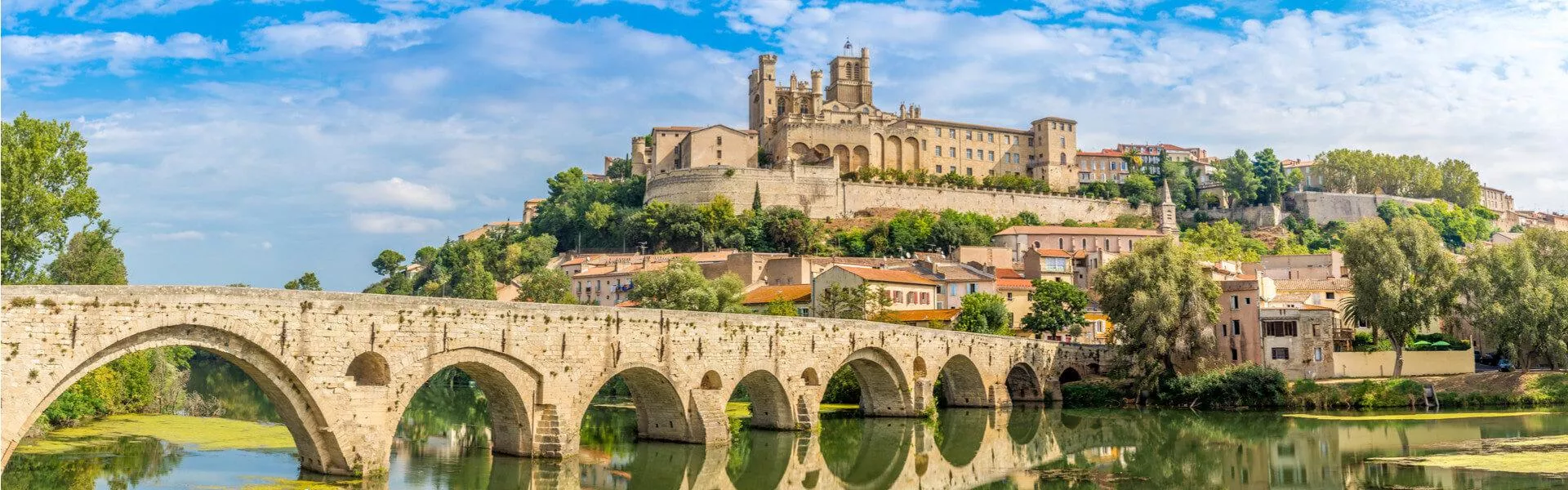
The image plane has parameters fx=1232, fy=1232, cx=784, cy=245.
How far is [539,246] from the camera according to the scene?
Result: 100 m

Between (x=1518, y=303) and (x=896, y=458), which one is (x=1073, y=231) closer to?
(x=1518, y=303)

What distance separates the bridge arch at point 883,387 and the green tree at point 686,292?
37.3 ft

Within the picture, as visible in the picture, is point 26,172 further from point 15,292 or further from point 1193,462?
point 1193,462

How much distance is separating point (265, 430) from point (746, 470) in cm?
1619

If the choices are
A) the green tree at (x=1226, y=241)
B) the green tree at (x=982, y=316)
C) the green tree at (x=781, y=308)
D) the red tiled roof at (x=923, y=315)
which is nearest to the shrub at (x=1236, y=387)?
the green tree at (x=982, y=316)

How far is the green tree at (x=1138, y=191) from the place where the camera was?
11538cm

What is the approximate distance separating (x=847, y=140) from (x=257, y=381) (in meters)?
88.9

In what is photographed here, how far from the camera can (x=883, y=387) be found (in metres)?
47.3

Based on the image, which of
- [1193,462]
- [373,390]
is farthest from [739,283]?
[373,390]

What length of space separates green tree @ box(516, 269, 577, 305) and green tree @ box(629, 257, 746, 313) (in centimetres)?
1431

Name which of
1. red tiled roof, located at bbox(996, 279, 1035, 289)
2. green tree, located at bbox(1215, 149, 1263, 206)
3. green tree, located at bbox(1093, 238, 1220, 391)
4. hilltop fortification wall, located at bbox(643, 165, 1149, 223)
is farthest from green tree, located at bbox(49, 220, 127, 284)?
green tree, located at bbox(1215, 149, 1263, 206)

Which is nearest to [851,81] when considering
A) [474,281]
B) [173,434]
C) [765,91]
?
[765,91]

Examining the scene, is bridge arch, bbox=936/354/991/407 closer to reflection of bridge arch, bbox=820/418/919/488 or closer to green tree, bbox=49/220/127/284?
reflection of bridge arch, bbox=820/418/919/488

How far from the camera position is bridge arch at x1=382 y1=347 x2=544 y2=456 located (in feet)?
89.5
